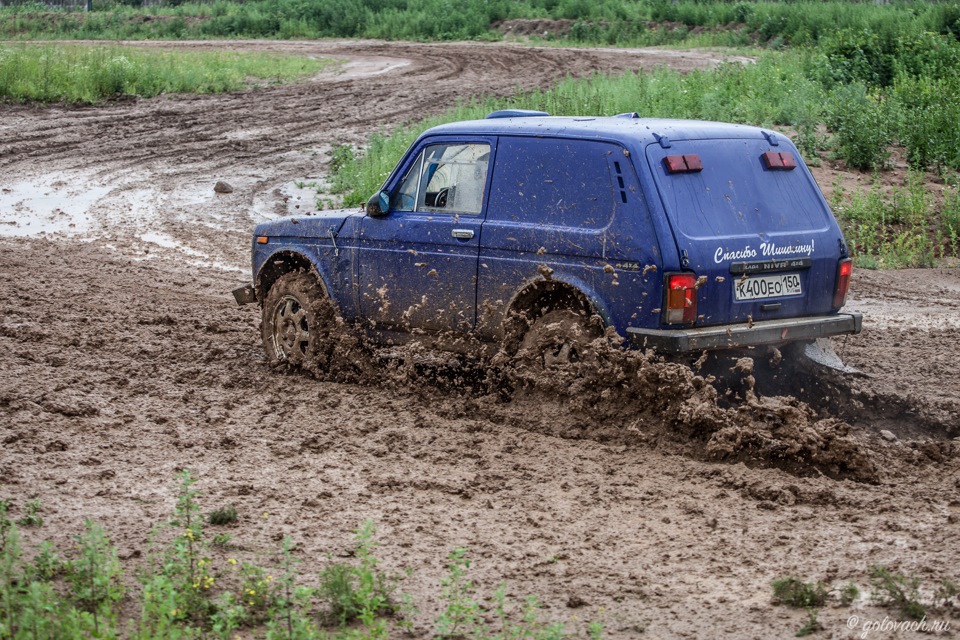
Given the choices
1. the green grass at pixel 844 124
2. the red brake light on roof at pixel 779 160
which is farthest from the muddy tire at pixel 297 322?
the green grass at pixel 844 124

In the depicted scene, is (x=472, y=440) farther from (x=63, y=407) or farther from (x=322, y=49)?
(x=322, y=49)

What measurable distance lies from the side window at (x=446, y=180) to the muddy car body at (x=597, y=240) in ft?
0.03

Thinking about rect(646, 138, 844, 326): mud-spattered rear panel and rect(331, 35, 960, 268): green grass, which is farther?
rect(331, 35, 960, 268): green grass

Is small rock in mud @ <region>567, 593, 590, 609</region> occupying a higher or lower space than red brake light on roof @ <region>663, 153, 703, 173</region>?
lower

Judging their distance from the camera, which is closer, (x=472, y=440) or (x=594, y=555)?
(x=594, y=555)

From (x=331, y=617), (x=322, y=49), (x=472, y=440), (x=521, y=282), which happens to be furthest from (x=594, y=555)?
(x=322, y=49)

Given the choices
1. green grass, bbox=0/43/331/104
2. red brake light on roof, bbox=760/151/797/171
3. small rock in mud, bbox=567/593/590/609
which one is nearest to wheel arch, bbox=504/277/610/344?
red brake light on roof, bbox=760/151/797/171

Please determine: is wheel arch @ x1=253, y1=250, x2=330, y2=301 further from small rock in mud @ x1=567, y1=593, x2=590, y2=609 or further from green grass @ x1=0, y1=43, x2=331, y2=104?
green grass @ x1=0, y1=43, x2=331, y2=104

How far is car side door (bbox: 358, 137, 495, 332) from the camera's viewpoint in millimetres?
7902

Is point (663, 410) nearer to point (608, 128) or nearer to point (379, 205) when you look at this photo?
point (608, 128)

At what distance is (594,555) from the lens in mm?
5500

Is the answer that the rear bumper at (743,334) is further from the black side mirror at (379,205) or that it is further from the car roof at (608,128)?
the black side mirror at (379,205)

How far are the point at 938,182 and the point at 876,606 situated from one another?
12890 mm

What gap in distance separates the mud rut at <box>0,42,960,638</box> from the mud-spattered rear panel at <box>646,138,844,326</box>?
0.54 meters
